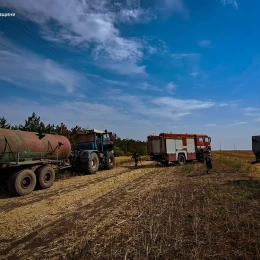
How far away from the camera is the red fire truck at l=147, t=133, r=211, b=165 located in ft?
67.6

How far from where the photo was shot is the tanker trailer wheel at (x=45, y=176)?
11327 mm

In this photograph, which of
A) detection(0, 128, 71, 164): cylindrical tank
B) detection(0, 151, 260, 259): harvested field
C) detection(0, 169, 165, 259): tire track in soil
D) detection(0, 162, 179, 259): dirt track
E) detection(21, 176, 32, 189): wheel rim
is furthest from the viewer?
detection(21, 176, 32, 189): wheel rim

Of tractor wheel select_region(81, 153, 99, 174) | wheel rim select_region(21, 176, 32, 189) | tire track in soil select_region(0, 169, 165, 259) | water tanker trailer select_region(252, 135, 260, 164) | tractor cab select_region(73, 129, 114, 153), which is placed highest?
tractor cab select_region(73, 129, 114, 153)

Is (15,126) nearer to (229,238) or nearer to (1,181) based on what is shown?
(1,181)

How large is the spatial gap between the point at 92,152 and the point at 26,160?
19.9ft

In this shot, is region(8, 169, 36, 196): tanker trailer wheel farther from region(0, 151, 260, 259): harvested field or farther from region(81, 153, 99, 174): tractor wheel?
region(81, 153, 99, 174): tractor wheel

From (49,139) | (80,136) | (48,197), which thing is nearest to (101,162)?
(80,136)

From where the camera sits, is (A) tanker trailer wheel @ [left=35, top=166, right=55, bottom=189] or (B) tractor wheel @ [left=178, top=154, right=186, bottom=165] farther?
(B) tractor wheel @ [left=178, top=154, right=186, bottom=165]

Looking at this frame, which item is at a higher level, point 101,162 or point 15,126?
point 15,126

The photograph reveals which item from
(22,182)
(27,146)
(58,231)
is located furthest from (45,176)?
(58,231)

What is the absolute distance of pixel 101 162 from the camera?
18.4 m

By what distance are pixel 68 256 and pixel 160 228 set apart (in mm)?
1889

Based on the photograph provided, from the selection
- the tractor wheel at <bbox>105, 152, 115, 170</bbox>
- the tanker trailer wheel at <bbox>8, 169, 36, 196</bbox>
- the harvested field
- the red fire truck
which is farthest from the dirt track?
the red fire truck

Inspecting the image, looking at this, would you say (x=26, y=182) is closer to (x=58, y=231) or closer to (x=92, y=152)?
(x=58, y=231)
